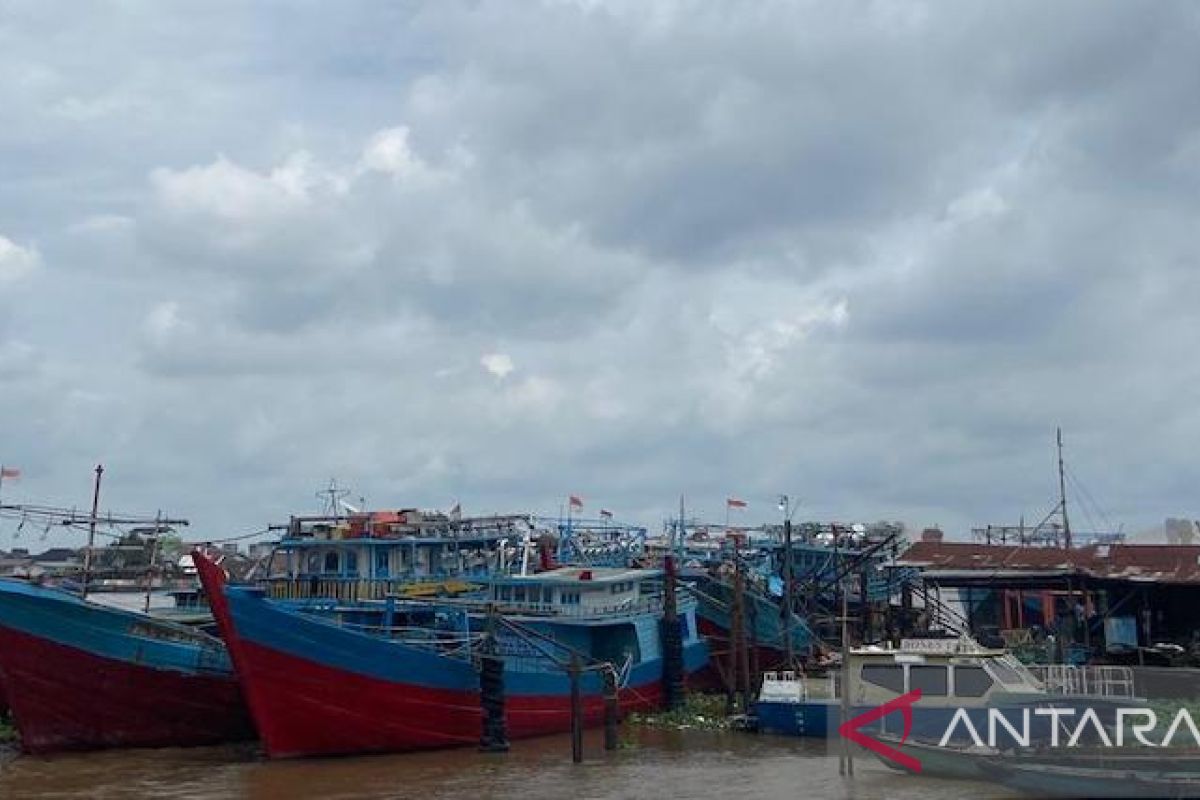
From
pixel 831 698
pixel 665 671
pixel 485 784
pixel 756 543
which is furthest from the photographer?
pixel 756 543

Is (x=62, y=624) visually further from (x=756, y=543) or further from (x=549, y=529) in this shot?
(x=756, y=543)

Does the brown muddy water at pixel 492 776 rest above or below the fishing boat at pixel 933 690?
below

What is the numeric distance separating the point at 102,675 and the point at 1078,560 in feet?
110

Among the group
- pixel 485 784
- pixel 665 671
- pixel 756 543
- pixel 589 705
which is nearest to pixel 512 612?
pixel 589 705

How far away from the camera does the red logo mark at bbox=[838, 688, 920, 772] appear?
23891 millimetres

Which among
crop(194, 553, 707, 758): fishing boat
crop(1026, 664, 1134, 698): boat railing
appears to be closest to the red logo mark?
crop(1026, 664, 1134, 698): boat railing

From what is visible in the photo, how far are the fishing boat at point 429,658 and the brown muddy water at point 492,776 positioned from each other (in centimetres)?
74

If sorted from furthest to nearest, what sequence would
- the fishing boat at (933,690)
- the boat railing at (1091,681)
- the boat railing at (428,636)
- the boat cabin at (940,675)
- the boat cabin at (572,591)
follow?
the boat cabin at (572,591)
the boat railing at (428,636)
the boat cabin at (940,675)
the boat railing at (1091,681)
the fishing boat at (933,690)

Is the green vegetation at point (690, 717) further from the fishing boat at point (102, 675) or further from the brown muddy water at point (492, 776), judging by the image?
the fishing boat at point (102, 675)

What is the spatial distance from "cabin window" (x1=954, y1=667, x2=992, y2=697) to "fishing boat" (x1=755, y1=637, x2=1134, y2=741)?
0.02 meters

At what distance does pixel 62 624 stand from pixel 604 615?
1387cm

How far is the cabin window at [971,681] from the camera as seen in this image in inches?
1137

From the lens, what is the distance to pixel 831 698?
3269 centimetres

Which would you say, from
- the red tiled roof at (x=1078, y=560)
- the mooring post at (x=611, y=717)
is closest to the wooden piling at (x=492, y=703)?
the mooring post at (x=611, y=717)
